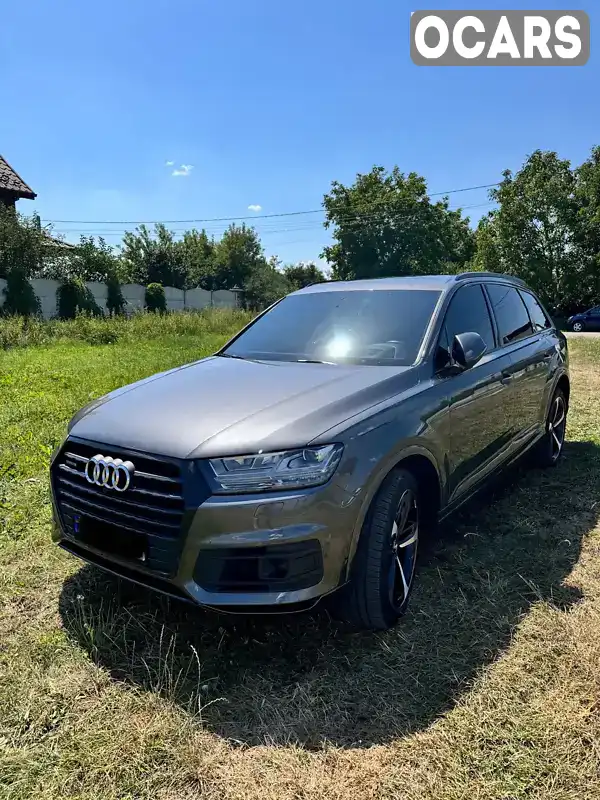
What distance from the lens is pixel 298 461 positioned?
2.19 m

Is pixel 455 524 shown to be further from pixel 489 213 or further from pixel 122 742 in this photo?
pixel 489 213

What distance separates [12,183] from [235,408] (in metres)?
24.9

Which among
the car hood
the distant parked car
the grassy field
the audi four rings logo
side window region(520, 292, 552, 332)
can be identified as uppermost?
side window region(520, 292, 552, 332)

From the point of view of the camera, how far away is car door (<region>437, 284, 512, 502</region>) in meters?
3.04

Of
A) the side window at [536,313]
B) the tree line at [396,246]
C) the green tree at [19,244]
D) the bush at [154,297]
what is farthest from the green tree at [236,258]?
the side window at [536,313]

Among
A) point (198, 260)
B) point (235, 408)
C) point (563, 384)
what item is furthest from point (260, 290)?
point (235, 408)

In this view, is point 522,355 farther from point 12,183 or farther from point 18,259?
point 12,183

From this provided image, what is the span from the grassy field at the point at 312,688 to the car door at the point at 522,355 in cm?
89

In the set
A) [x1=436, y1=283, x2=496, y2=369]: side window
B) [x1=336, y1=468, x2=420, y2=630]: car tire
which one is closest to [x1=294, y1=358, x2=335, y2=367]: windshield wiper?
[x1=436, y1=283, x2=496, y2=369]: side window

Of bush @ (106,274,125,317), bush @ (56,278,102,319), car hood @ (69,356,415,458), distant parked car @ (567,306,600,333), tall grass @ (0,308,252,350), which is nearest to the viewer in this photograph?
car hood @ (69,356,415,458)

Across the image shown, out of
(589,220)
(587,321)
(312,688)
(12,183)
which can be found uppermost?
(12,183)

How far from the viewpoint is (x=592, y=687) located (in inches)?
87.0

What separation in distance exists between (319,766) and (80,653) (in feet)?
3.73

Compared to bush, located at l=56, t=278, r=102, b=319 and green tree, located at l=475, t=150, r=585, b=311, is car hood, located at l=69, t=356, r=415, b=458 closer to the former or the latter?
bush, located at l=56, t=278, r=102, b=319
